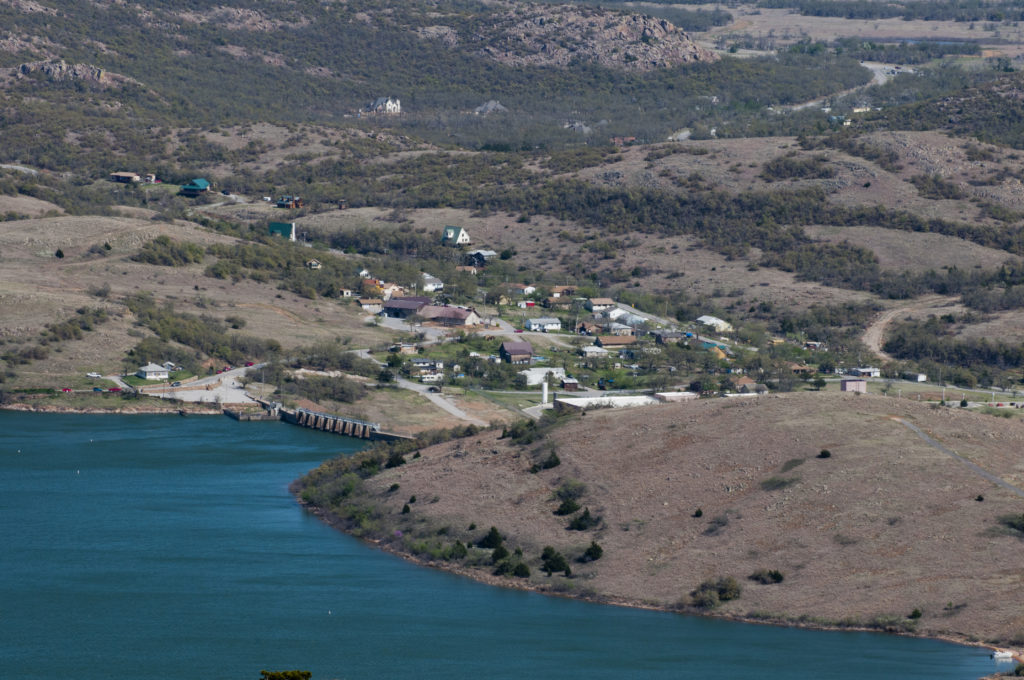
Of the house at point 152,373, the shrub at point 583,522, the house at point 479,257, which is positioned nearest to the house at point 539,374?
the house at point 152,373

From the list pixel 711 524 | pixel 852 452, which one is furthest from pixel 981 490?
pixel 711 524

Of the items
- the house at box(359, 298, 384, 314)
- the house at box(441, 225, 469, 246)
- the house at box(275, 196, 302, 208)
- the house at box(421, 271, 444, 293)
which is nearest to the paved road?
the house at box(359, 298, 384, 314)

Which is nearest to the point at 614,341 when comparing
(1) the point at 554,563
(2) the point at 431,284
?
(2) the point at 431,284

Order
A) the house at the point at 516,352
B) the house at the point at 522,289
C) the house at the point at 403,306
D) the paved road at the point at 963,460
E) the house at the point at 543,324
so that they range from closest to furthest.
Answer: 1. the paved road at the point at 963,460
2. the house at the point at 516,352
3. the house at the point at 543,324
4. the house at the point at 403,306
5. the house at the point at 522,289

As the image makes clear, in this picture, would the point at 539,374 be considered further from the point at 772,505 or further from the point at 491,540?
the point at 772,505

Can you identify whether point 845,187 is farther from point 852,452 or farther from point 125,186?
point 852,452

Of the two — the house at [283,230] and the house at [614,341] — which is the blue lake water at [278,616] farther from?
the house at [283,230]
